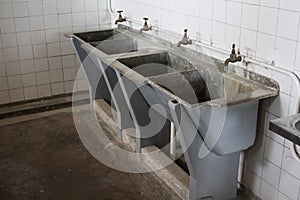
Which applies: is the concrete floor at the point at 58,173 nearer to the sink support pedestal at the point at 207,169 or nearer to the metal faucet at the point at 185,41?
the sink support pedestal at the point at 207,169

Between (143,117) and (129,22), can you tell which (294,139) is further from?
(129,22)

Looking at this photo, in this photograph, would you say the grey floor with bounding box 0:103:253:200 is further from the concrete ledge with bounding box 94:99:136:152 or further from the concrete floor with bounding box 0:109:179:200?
the concrete ledge with bounding box 94:99:136:152

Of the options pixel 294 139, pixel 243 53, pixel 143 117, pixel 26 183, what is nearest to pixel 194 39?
pixel 243 53

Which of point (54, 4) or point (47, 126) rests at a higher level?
point (54, 4)

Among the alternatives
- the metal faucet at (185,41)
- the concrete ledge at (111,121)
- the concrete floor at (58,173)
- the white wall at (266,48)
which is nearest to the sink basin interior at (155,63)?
the metal faucet at (185,41)

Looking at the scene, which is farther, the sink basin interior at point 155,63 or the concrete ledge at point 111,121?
the concrete ledge at point 111,121

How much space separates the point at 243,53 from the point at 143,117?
3.60 feet

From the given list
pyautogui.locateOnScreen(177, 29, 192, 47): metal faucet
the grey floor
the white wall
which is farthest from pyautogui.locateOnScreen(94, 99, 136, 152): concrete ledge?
the white wall

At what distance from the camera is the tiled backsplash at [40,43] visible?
4.19 meters

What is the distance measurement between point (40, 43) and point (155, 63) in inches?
68.4

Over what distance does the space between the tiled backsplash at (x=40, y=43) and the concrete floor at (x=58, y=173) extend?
2.23 ft

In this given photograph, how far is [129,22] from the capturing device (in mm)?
4133

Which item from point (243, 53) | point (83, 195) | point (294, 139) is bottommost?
point (83, 195)

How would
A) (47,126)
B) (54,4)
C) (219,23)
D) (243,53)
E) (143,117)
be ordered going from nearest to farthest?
1. (243,53)
2. (219,23)
3. (143,117)
4. (47,126)
5. (54,4)
